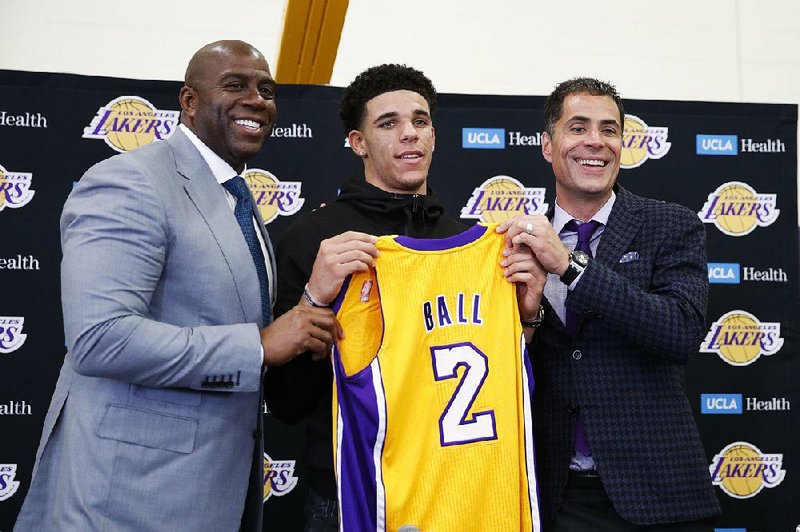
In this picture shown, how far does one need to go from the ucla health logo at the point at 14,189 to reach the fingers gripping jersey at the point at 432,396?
Answer: 2048mm

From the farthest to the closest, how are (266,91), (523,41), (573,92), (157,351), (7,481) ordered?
(523,41), (7,481), (573,92), (266,91), (157,351)

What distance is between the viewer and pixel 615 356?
6.21 ft

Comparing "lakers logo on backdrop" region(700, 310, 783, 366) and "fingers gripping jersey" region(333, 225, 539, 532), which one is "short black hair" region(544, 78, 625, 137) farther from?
"lakers logo on backdrop" region(700, 310, 783, 366)

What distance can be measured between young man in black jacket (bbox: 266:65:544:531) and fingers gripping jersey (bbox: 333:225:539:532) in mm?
91

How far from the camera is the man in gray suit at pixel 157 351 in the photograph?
157 centimetres

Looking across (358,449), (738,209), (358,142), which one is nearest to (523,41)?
(738,209)

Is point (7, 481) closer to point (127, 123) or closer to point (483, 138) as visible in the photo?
point (127, 123)

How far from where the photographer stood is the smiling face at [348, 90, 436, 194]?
6.88 feet

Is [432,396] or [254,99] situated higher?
[254,99]

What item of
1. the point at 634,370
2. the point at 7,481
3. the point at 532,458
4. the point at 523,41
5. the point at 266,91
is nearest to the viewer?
the point at 532,458

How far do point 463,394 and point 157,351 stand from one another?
70cm

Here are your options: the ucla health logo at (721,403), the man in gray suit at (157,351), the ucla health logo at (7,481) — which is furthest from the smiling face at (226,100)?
the ucla health logo at (721,403)

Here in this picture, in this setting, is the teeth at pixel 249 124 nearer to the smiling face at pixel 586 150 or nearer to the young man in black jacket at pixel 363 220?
the young man in black jacket at pixel 363 220

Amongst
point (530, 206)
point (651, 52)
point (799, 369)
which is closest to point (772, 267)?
point (799, 369)
